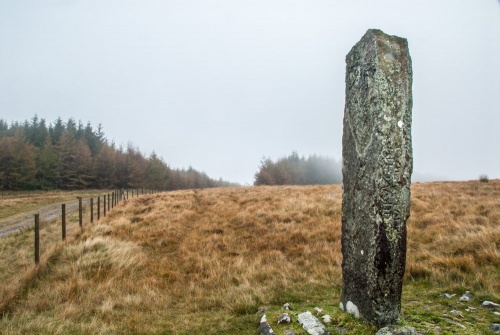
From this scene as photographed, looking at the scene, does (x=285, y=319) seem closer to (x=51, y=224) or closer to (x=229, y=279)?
(x=229, y=279)

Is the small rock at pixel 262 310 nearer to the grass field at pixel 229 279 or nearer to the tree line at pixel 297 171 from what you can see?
the grass field at pixel 229 279

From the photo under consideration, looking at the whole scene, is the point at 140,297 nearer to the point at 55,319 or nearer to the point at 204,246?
the point at 55,319

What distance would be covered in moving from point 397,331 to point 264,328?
1.48 m

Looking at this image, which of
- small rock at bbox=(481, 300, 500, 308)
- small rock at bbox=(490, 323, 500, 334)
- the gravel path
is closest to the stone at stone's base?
small rock at bbox=(490, 323, 500, 334)

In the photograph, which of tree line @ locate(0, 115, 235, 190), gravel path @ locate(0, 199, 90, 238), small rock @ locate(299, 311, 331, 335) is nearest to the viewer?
small rock @ locate(299, 311, 331, 335)

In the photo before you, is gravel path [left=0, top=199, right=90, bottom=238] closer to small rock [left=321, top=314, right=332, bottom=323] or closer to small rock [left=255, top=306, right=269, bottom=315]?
small rock [left=255, top=306, right=269, bottom=315]

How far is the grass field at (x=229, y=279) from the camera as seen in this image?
4.04 m

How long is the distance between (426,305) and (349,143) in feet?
8.18

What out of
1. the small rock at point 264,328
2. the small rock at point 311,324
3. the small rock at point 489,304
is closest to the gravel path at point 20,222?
the small rock at point 264,328

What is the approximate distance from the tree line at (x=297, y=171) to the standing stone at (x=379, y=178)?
186 feet

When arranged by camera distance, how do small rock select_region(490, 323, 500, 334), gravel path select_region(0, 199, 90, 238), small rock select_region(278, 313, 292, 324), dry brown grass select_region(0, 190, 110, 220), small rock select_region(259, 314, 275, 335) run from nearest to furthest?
small rock select_region(490, 323, 500, 334), small rock select_region(259, 314, 275, 335), small rock select_region(278, 313, 292, 324), gravel path select_region(0, 199, 90, 238), dry brown grass select_region(0, 190, 110, 220)

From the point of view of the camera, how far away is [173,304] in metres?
5.08

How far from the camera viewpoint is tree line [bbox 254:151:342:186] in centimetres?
6322

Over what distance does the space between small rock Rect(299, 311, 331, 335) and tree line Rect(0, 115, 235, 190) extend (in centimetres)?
5751
